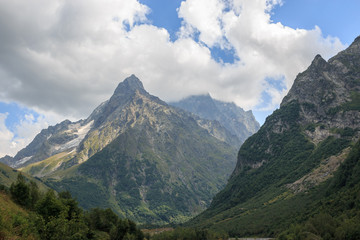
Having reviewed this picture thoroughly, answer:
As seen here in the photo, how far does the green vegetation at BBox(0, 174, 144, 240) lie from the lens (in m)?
45.6

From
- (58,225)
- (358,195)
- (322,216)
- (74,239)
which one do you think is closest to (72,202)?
(74,239)

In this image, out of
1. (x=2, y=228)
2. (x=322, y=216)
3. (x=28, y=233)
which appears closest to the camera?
(x=2, y=228)

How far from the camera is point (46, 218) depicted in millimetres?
77125

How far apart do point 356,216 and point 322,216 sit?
2146 cm

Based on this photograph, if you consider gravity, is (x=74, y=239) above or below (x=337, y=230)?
above

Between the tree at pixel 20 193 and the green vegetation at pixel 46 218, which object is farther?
the tree at pixel 20 193

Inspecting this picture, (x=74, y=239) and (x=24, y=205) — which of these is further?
(x=24, y=205)

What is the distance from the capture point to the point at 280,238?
598 feet

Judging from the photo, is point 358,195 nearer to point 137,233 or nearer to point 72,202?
point 137,233

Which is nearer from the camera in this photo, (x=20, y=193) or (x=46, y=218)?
(x=46, y=218)

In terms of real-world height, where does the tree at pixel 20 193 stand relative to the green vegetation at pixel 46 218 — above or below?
above

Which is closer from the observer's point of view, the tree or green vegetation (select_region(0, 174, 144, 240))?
green vegetation (select_region(0, 174, 144, 240))

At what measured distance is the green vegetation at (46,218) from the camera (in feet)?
150

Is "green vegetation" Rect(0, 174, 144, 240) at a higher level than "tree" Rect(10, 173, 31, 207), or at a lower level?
lower
